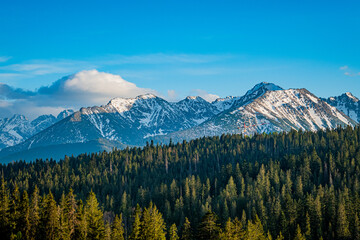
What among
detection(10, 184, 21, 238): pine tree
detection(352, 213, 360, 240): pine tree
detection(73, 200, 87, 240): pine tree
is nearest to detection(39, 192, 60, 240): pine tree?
detection(73, 200, 87, 240): pine tree

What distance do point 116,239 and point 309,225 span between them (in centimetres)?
7595

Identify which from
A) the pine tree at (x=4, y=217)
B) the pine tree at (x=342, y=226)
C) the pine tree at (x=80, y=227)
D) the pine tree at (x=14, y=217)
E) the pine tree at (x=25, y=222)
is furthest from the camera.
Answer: the pine tree at (x=342, y=226)

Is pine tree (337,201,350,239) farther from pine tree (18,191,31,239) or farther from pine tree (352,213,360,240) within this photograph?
pine tree (18,191,31,239)

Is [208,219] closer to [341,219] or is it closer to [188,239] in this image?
[188,239]

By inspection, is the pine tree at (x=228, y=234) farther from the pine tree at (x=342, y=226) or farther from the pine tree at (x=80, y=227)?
the pine tree at (x=342, y=226)

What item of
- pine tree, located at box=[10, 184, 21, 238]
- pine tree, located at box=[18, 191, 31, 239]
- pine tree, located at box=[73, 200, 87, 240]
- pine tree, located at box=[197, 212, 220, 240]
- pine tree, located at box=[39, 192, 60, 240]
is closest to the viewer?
pine tree, located at box=[197, 212, 220, 240]

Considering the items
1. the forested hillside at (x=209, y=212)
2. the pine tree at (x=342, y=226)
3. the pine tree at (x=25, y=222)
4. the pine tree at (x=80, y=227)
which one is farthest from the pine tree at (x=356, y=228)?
the pine tree at (x=25, y=222)

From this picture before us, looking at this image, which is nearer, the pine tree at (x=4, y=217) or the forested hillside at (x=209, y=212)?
the forested hillside at (x=209, y=212)

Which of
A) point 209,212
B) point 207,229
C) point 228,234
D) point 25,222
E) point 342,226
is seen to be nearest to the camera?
point 209,212

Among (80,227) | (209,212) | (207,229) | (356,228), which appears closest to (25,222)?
(80,227)

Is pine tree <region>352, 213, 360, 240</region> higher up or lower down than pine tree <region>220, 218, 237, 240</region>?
lower down

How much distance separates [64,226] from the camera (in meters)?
76.2

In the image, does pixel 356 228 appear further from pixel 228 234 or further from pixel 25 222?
pixel 25 222

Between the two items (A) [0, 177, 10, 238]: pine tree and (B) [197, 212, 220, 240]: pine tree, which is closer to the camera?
(B) [197, 212, 220, 240]: pine tree
